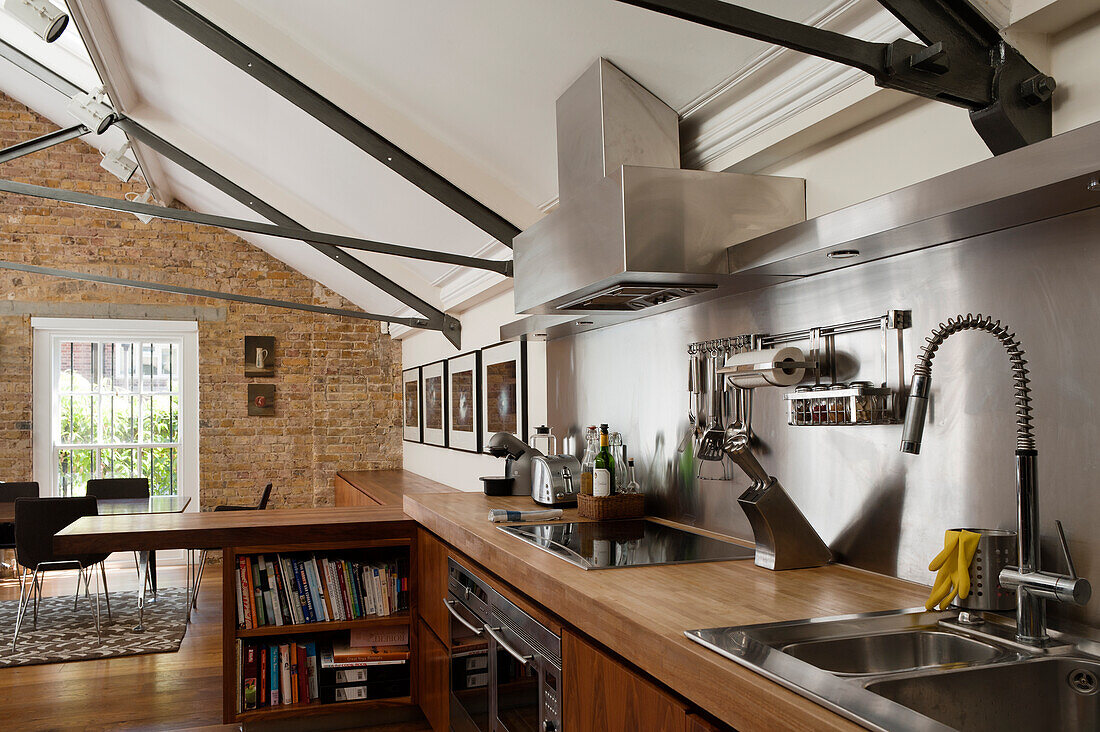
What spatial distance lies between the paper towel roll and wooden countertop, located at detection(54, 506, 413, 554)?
204 centimetres

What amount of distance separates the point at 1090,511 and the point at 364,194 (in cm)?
411

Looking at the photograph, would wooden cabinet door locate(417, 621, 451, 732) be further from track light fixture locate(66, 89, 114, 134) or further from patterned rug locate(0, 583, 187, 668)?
track light fixture locate(66, 89, 114, 134)

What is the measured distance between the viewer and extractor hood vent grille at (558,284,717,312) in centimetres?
232

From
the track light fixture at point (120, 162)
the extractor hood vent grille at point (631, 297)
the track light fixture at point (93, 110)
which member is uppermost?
the track light fixture at point (93, 110)

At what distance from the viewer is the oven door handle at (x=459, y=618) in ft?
8.74

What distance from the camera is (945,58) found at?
1.53 m

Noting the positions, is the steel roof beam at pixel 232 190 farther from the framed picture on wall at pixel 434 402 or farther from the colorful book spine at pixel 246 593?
the colorful book spine at pixel 246 593

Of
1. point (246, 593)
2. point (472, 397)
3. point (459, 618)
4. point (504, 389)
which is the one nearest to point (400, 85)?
point (504, 389)

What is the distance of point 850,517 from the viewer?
80.7 inches

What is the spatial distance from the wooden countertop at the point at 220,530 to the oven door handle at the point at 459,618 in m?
0.70

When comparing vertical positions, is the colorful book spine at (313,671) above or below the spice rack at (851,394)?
below

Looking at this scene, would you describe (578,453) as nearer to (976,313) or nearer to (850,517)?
(850,517)

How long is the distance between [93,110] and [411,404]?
12.1ft

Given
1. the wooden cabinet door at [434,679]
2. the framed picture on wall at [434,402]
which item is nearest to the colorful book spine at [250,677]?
the wooden cabinet door at [434,679]
